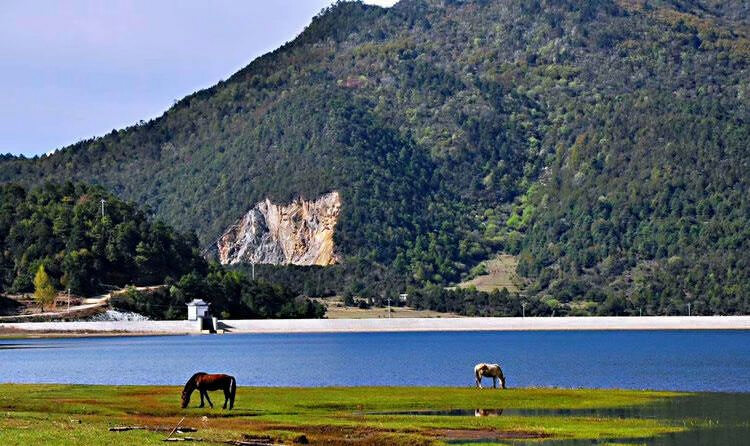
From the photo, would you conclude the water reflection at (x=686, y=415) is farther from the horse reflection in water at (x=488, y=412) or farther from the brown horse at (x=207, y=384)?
the brown horse at (x=207, y=384)

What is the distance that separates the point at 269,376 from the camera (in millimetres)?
93812

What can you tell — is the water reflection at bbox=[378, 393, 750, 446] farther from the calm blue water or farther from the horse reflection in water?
the calm blue water

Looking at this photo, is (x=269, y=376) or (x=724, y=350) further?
(x=724, y=350)

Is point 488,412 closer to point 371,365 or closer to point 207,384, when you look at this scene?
point 207,384

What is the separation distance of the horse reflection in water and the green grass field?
45.7 inches

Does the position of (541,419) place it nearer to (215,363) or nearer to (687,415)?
(687,415)

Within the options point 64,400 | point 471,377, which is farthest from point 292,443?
point 471,377

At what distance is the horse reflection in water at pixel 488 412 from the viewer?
190 feet

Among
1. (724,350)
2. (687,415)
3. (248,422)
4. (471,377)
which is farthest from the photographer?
(724,350)

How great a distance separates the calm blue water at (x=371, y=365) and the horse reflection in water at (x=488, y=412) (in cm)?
1905

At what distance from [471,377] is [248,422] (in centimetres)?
3912

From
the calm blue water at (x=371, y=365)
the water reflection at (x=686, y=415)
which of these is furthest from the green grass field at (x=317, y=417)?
the calm blue water at (x=371, y=365)

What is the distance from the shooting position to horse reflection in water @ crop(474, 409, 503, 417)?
58031 millimetres

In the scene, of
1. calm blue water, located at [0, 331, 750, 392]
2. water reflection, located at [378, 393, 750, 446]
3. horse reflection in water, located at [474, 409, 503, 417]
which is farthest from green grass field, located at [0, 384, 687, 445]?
calm blue water, located at [0, 331, 750, 392]
